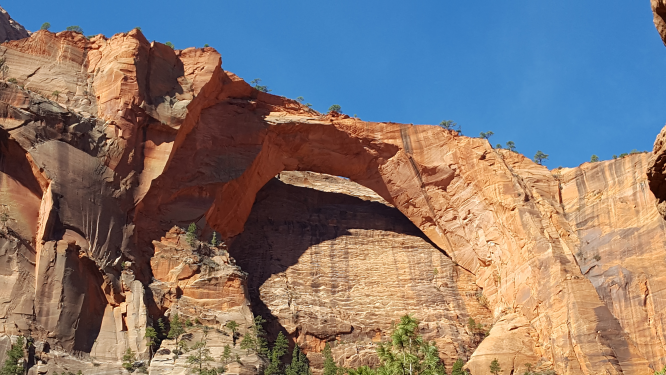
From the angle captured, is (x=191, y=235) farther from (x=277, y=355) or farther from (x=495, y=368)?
(x=495, y=368)

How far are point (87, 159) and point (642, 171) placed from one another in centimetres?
2498

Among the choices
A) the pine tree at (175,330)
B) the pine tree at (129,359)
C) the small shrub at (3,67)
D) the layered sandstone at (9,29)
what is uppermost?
the layered sandstone at (9,29)

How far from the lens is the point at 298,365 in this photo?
35.6 metres

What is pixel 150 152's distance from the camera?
123ft

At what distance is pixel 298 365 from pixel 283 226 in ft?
34.9

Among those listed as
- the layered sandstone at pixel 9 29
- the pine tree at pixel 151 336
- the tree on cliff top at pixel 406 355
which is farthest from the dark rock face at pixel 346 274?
the layered sandstone at pixel 9 29

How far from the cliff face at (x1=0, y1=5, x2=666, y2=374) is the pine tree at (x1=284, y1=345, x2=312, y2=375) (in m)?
0.96

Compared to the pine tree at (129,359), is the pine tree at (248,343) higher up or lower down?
higher up

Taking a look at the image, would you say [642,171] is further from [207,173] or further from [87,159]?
[87,159]

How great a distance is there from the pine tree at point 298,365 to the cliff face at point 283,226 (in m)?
0.96

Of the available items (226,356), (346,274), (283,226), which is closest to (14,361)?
(226,356)

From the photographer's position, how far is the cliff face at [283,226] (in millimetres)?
33188

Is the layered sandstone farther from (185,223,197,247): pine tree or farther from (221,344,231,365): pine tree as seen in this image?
(221,344,231,365): pine tree

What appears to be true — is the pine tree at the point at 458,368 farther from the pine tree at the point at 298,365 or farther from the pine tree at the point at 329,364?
the pine tree at the point at 298,365
